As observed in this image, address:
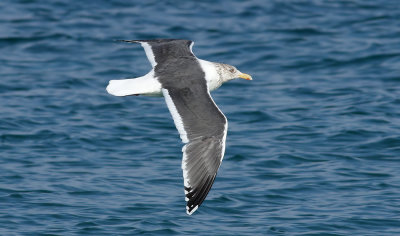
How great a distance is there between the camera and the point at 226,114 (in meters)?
10.9

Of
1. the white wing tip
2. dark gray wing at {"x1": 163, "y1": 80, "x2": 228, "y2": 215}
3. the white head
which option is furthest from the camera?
the white head

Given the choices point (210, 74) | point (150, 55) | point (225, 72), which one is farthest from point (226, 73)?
point (150, 55)

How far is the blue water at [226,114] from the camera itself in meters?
7.86

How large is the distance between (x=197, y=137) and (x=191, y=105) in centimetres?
36

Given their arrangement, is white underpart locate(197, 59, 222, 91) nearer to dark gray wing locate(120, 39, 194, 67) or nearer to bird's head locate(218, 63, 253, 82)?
bird's head locate(218, 63, 253, 82)

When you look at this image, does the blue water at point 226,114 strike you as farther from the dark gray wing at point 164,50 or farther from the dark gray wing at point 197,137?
the dark gray wing at point 164,50

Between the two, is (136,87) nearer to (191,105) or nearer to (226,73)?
(191,105)

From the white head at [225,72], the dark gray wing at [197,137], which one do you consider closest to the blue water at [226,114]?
the dark gray wing at [197,137]

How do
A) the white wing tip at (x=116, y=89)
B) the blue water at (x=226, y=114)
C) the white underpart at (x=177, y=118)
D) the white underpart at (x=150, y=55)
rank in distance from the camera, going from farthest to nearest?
the white underpart at (x=150, y=55) → the blue water at (x=226, y=114) → the white wing tip at (x=116, y=89) → the white underpart at (x=177, y=118)

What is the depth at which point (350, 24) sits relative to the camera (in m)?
15.1

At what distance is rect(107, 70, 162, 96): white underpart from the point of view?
7348 mm

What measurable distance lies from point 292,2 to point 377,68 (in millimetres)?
3620

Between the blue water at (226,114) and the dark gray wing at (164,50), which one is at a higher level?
the dark gray wing at (164,50)

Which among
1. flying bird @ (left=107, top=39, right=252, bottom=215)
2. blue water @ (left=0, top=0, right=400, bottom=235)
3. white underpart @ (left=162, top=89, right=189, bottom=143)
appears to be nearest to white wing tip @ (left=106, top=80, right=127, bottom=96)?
flying bird @ (left=107, top=39, right=252, bottom=215)
